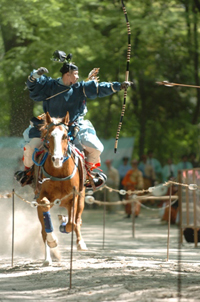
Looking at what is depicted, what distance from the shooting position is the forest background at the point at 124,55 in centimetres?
1744

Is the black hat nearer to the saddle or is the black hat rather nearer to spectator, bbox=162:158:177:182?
the saddle

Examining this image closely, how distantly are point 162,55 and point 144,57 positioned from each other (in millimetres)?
684

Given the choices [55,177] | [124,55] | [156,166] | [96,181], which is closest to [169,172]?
[156,166]

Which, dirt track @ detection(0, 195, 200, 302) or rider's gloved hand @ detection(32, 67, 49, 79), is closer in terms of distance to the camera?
dirt track @ detection(0, 195, 200, 302)

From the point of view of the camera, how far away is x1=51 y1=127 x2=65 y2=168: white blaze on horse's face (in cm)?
754

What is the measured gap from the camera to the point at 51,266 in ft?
26.3

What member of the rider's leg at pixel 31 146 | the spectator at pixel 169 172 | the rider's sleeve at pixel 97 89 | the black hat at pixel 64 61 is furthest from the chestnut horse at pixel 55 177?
the spectator at pixel 169 172

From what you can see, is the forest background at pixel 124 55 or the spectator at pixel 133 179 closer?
the spectator at pixel 133 179

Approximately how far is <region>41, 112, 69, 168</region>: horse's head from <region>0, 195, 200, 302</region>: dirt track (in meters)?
1.43

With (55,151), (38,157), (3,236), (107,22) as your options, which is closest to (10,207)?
(3,236)

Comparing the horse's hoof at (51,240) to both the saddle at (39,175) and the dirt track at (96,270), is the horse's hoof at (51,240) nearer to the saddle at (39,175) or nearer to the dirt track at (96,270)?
the dirt track at (96,270)

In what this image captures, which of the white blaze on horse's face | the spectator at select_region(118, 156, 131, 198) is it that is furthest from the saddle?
the spectator at select_region(118, 156, 131, 198)

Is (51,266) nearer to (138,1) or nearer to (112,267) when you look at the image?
(112,267)

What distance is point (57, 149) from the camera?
298 inches
